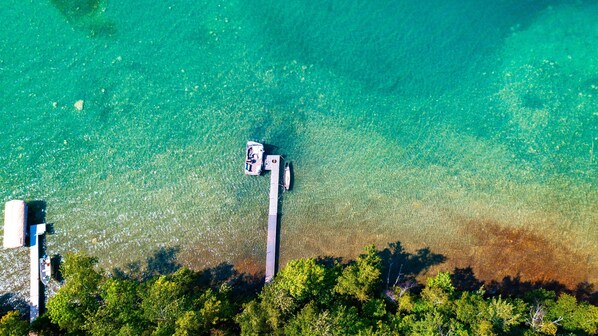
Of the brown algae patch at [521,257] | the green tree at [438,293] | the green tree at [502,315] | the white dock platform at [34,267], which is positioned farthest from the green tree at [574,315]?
the white dock platform at [34,267]

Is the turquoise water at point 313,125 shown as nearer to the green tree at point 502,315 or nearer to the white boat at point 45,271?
the white boat at point 45,271

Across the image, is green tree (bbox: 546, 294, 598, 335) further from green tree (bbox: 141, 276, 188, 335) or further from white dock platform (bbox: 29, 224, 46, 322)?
white dock platform (bbox: 29, 224, 46, 322)

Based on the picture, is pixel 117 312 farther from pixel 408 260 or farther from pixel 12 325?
pixel 408 260

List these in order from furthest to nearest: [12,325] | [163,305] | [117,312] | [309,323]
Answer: [117,312] → [12,325] → [163,305] → [309,323]

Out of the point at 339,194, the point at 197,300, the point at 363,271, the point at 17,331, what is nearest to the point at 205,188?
the point at 197,300

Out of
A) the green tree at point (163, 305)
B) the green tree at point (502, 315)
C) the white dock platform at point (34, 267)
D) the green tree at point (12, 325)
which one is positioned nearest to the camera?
Answer: the green tree at point (502, 315)

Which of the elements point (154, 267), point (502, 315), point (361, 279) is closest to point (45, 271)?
point (154, 267)

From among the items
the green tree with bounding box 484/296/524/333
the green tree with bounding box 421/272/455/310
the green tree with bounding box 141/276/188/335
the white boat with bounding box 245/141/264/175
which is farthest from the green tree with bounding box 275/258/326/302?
the green tree with bounding box 484/296/524/333
